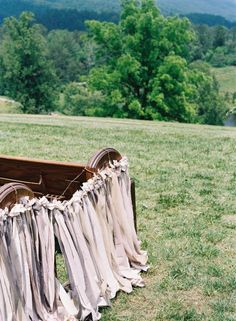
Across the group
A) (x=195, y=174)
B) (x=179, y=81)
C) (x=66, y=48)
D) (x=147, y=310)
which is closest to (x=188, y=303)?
(x=147, y=310)

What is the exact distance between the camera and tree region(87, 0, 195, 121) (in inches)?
1221

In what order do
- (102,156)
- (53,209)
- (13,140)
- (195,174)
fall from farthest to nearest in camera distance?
(13,140)
(195,174)
(102,156)
(53,209)

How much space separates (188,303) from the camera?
435cm

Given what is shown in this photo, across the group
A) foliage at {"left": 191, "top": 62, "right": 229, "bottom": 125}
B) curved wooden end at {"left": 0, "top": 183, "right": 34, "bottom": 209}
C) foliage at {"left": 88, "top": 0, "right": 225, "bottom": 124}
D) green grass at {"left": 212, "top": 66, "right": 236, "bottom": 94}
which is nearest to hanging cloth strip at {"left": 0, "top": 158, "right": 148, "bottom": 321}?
curved wooden end at {"left": 0, "top": 183, "right": 34, "bottom": 209}

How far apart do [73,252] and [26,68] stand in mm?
41911

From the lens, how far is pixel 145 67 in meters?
32.5

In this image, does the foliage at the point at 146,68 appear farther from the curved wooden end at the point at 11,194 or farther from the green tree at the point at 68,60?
the green tree at the point at 68,60

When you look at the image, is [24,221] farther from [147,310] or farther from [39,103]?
[39,103]

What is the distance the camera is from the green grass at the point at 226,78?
91387 mm

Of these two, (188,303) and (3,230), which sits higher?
(3,230)

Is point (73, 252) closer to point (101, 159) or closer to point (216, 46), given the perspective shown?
point (101, 159)

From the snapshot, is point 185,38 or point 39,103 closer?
point 185,38

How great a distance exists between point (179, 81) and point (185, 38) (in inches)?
120

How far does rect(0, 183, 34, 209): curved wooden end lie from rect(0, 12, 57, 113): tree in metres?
40.3
